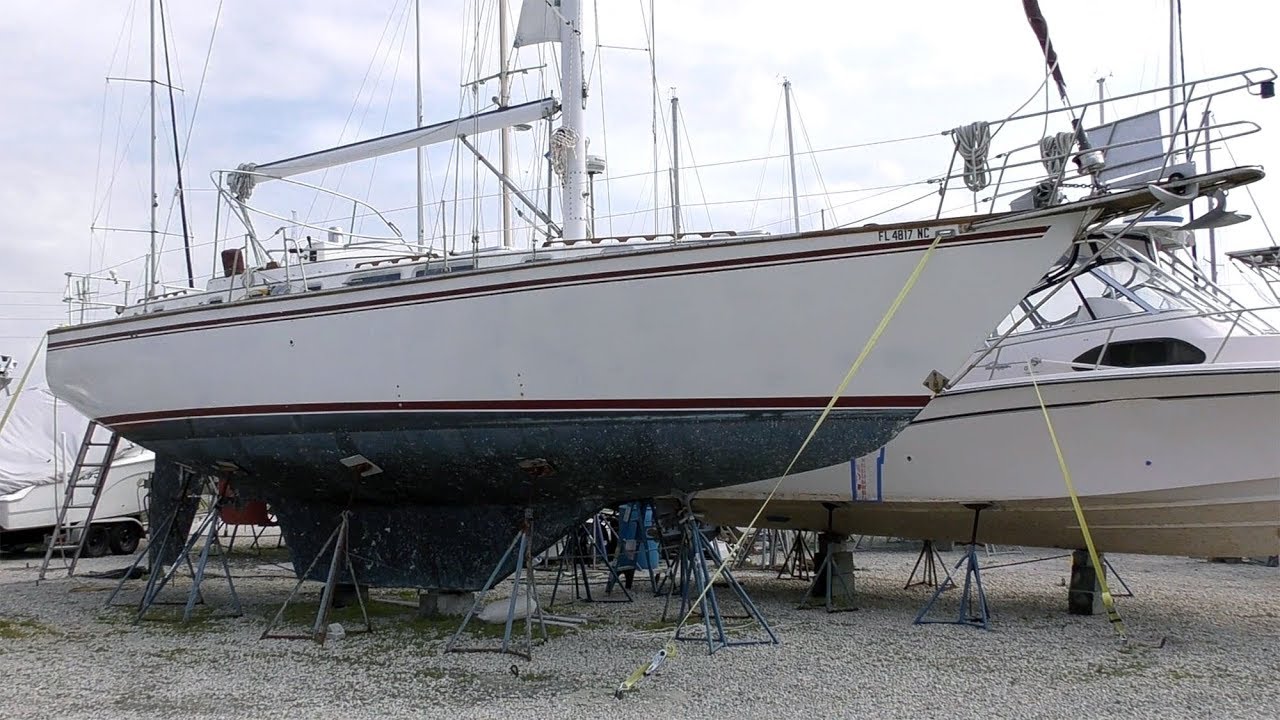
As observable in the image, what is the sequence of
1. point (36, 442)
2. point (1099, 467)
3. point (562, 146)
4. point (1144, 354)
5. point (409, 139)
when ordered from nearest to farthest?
1. point (1099, 467)
2. point (1144, 354)
3. point (562, 146)
4. point (409, 139)
5. point (36, 442)

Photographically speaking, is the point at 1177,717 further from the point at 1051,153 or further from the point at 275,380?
the point at 275,380

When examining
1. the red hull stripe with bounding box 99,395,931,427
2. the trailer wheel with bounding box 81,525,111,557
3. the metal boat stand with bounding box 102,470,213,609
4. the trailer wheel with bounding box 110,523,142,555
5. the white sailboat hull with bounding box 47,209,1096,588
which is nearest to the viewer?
the white sailboat hull with bounding box 47,209,1096,588

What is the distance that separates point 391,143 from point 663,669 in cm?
580

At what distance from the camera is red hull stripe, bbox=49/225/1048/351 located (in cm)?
555

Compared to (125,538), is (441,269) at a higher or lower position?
higher

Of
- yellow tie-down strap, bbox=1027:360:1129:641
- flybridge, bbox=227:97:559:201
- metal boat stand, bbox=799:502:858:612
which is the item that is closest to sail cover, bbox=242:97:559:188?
flybridge, bbox=227:97:559:201

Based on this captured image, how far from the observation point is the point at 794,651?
20.4ft

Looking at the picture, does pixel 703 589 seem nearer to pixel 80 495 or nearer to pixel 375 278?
pixel 375 278

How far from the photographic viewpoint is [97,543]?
13.1 metres

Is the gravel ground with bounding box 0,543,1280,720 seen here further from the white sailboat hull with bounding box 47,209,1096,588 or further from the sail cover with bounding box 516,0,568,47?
the sail cover with bounding box 516,0,568,47

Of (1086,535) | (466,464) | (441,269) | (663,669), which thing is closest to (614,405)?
(466,464)

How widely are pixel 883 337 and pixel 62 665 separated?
201 inches

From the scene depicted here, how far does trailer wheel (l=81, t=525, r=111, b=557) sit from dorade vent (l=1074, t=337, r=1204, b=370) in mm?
11805

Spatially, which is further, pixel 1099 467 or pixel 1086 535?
pixel 1099 467
